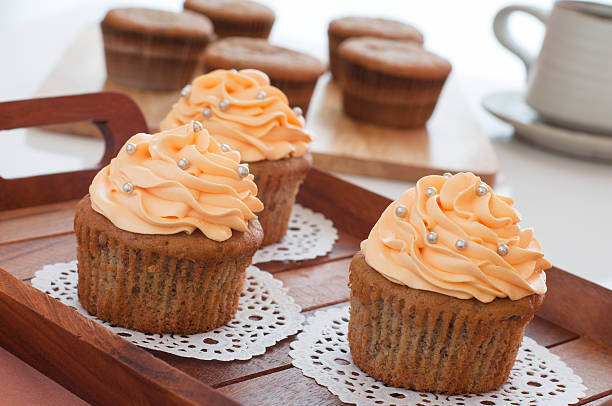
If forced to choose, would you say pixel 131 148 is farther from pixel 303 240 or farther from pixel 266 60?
pixel 266 60

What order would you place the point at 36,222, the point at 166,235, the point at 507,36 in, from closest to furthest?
1. the point at 166,235
2. the point at 36,222
3. the point at 507,36

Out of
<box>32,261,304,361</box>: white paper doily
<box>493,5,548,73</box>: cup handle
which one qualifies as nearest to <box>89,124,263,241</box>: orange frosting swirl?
<box>32,261,304,361</box>: white paper doily

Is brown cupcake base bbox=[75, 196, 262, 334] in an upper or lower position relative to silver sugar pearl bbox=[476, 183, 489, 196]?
lower

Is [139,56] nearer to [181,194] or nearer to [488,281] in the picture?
[181,194]

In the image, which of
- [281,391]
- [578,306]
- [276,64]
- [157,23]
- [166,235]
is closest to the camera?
[281,391]

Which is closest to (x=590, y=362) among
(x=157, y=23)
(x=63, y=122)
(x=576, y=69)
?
(x=63, y=122)

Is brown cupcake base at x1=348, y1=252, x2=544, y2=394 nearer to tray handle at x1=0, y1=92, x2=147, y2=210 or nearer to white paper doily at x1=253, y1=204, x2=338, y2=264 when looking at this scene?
white paper doily at x1=253, y1=204, x2=338, y2=264

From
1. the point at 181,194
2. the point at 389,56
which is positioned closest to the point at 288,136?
the point at 181,194
